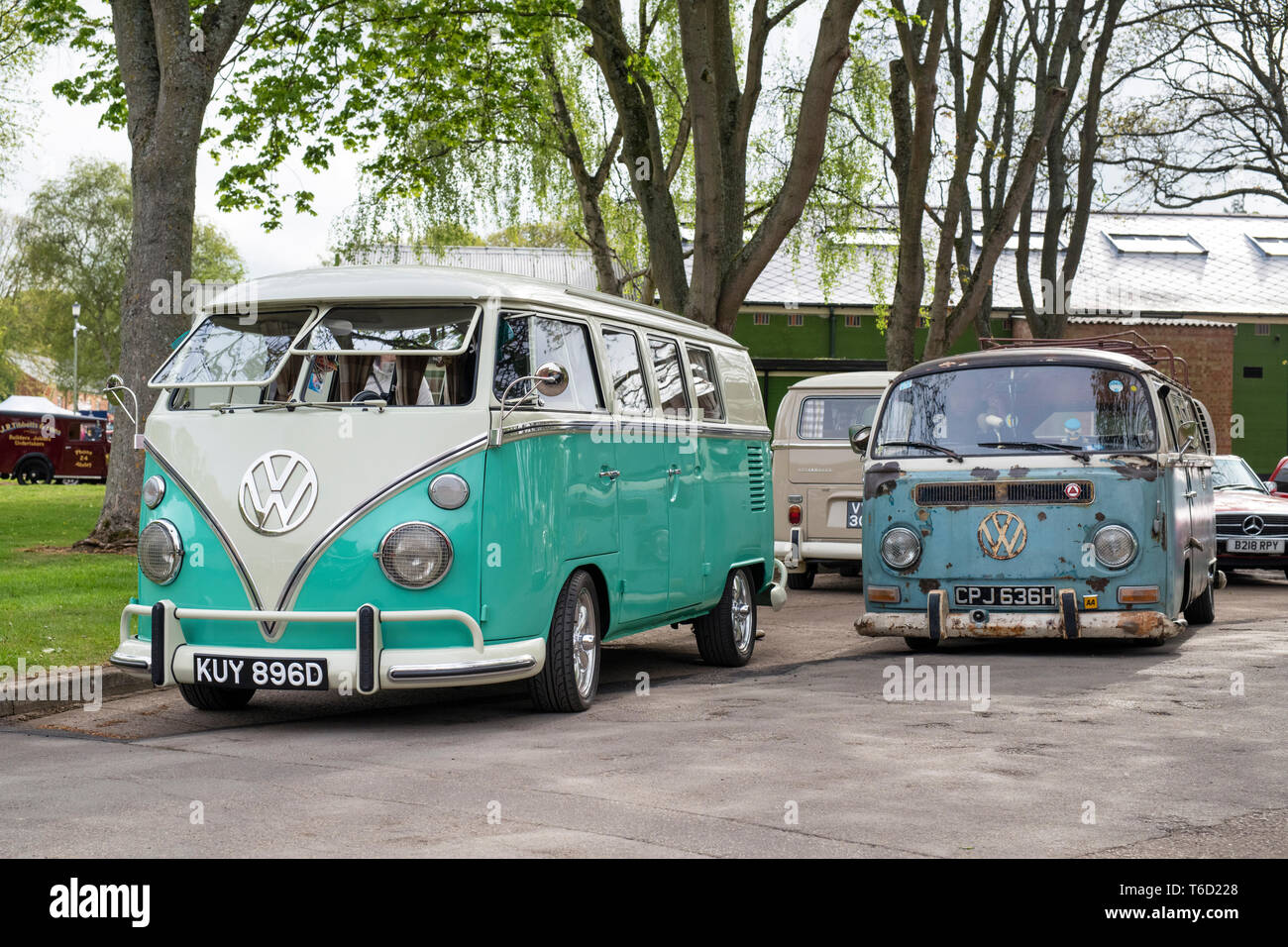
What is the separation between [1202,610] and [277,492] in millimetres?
9030

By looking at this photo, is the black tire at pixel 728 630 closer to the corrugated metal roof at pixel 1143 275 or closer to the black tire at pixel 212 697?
the black tire at pixel 212 697

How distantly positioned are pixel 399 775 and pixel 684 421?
417 centimetres

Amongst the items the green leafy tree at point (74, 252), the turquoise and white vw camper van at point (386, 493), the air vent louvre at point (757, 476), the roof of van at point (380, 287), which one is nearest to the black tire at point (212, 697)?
the turquoise and white vw camper van at point (386, 493)

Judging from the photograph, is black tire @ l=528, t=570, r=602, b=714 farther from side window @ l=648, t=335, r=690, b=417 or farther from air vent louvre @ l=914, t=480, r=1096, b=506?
air vent louvre @ l=914, t=480, r=1096, b=506

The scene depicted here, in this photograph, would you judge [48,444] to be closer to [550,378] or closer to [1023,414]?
[1023,414]

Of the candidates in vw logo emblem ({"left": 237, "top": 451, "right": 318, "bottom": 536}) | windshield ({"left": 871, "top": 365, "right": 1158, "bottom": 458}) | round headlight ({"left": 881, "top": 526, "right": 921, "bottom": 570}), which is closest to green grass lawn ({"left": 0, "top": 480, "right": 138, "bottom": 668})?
vw logo emblem ({"left": 237, "top": 451, "right": 318, "bottom": 536})

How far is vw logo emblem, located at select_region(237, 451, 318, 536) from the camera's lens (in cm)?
779

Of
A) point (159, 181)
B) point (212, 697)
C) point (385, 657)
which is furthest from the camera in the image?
point (159, 181)

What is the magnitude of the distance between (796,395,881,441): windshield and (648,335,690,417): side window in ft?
21.7

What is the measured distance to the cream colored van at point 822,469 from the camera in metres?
16.8

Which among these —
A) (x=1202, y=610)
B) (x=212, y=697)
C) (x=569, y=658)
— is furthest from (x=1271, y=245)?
(x=212, y=697)

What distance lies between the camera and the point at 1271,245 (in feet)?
185

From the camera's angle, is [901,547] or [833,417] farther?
[833,417]

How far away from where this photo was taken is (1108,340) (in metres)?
13.6
